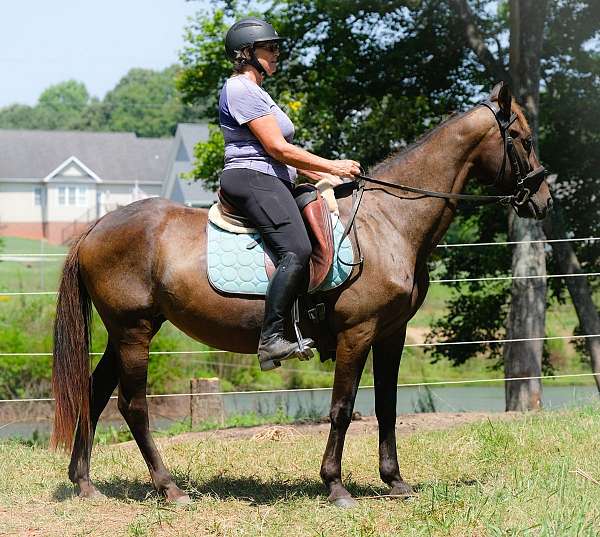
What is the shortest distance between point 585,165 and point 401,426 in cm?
667

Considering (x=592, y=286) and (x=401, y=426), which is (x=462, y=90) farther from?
(x=401, y=426)

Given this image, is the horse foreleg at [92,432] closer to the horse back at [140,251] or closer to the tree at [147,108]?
the horse back at [140,251]

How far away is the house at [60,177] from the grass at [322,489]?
4781cm

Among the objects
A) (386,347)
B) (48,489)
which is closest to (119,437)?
(48,489)

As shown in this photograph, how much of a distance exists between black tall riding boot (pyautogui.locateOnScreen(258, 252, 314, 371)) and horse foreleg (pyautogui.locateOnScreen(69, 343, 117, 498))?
1332 mm

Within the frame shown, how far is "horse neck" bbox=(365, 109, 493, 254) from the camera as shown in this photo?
17.0 ft

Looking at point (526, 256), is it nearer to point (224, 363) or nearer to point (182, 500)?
point (224, 363)

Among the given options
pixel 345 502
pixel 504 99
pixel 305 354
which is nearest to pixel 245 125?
pixel 305 354

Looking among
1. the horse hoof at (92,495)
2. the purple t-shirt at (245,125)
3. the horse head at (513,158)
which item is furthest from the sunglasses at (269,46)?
the horse hoof at (92,495)

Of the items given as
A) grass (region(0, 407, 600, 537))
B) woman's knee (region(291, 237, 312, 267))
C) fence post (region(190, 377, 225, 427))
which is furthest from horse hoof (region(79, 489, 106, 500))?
fence post (region(190, 377, 225, 427))

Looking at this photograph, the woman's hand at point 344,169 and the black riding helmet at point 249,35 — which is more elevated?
the black riding helmet at point 249,35

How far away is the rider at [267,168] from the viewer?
486cm

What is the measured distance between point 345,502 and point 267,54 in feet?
8.49

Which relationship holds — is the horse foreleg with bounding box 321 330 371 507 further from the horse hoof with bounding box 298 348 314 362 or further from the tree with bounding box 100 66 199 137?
the tree with bounding box 100 66 199 137
